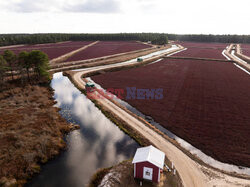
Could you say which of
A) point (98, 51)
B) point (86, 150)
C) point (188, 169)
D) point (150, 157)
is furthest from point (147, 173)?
point (98, 51)

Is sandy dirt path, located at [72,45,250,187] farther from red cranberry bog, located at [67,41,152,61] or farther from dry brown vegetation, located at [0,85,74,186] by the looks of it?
red cranberry bog, located at [67,41,152,61]

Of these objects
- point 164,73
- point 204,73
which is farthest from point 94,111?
point 204,73

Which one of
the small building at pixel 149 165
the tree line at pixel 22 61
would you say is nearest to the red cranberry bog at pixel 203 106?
the small building at pixel 149 165

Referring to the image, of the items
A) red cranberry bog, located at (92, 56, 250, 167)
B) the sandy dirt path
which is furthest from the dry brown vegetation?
red cranberry bog, located at (92, 56, 250, 167)

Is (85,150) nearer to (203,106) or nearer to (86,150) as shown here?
(86,150)

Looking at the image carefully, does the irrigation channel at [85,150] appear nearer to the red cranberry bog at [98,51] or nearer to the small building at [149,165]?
the small building at [149,165]

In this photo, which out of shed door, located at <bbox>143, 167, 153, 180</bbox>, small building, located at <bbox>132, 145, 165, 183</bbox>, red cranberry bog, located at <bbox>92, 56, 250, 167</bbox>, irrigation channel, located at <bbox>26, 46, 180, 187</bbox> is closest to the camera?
small building, located at <bbox>132, 145, 165, 183</bbox>
